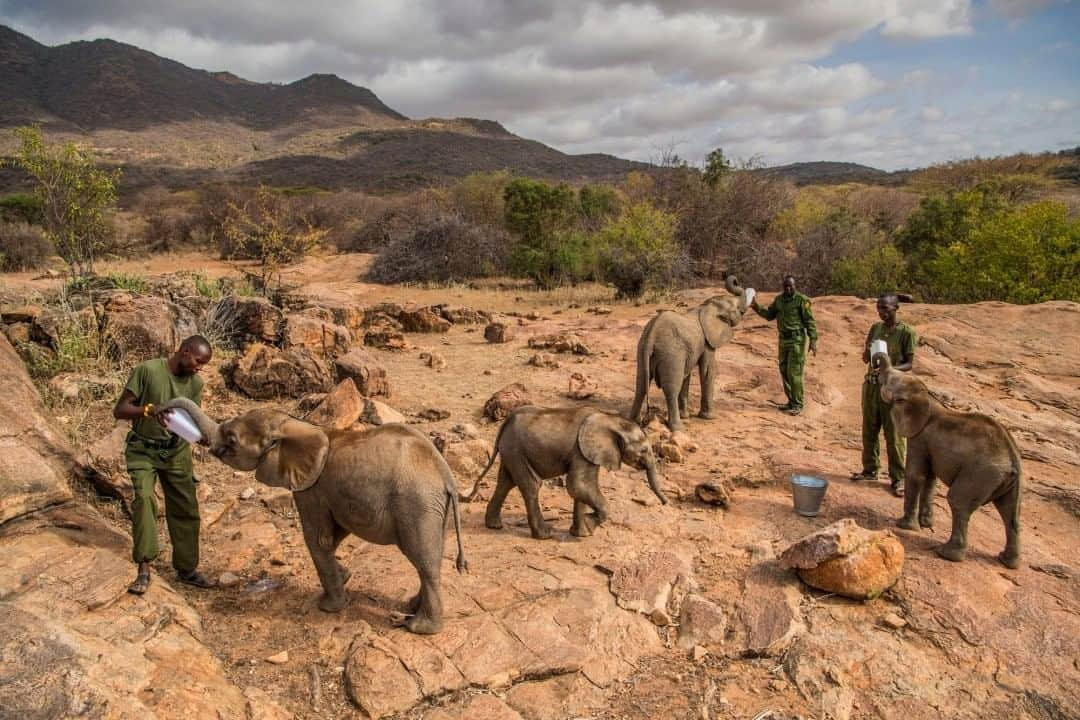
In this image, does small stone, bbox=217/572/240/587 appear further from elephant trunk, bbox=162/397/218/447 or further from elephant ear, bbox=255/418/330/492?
elephant trunk, bbox=162/397/218/447

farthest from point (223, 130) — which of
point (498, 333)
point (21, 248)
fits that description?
point (498, 333)

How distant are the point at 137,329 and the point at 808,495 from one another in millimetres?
8410

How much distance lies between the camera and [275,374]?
885 cm

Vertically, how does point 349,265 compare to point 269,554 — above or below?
above

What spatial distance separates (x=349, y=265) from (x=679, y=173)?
46.2 ft

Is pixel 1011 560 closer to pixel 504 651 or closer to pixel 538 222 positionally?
pixel 504 651

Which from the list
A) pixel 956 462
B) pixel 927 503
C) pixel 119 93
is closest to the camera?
pixel 956 462

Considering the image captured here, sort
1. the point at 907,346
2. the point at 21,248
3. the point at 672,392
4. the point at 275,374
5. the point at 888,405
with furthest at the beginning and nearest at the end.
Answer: the point at 21,248, the point at 275,374, the point at 672,392, the point at 907,346, the point at 888,405

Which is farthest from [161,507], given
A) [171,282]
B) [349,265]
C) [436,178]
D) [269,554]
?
[436,178]

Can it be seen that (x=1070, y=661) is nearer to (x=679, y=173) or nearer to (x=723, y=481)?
(x=723, y=481)

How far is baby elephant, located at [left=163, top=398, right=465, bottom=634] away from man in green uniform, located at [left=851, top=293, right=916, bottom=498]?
4653 mm

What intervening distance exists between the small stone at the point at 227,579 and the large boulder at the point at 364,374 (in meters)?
4.26

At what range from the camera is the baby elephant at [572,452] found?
208 inches

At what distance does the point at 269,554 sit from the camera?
5.30 metres
